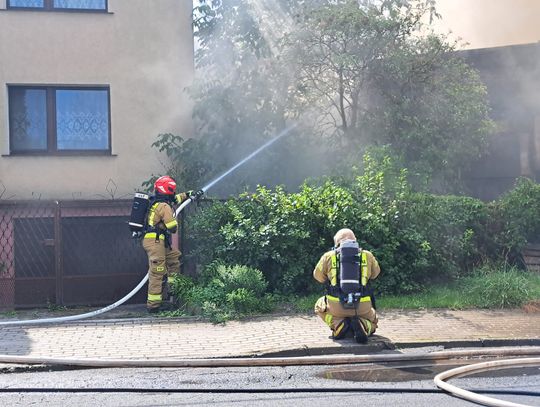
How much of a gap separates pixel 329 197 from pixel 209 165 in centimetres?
281

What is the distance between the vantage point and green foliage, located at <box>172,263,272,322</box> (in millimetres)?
8758

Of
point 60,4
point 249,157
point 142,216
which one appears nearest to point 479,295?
point 142,216

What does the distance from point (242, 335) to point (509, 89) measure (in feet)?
32.0

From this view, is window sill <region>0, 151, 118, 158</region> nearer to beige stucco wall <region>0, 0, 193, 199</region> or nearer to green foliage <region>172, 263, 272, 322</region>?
beige stucco wall <region>0, 0, 193, 199</region>

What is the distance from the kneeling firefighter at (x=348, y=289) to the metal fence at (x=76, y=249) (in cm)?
372

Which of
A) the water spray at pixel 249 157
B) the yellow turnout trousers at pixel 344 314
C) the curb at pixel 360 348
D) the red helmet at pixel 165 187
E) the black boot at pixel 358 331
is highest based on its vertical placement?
the water spray at pixel 249 157

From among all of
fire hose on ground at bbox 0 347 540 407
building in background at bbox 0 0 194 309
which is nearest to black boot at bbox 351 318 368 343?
fire hose on ground at bbox 0 347 540 407

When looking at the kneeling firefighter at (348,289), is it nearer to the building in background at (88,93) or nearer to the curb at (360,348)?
the curb at (360,348)

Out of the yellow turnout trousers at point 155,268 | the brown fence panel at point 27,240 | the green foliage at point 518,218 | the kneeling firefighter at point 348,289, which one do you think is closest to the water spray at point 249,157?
the yellow turnout trousers at point 155,268

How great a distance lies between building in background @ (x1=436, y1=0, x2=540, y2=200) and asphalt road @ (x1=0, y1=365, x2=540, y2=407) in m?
9.02

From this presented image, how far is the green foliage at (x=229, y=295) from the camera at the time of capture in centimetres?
876

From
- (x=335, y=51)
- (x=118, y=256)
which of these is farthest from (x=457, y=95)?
(x=118, y=256)

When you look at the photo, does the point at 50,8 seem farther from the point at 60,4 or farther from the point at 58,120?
the point at 58,120

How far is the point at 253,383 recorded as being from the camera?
6109 mm
